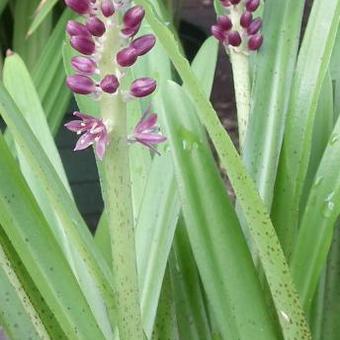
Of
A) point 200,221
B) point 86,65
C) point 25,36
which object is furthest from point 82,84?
point 25,36

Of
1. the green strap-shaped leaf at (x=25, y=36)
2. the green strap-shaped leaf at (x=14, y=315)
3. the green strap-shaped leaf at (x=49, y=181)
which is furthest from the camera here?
the green strap-shaped leaf at (x=25, y=36)

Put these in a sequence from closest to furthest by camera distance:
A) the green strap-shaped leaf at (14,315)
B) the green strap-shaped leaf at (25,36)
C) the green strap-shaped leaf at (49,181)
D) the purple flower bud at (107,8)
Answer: the purple flower bud at (107,8) → the green strap-shaped leaf at (49,181) → the green strap-shaped leaf at (14,315) → the green strap-shaped leaf at (25,36)

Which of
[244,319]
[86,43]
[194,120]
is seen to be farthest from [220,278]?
[86,43]

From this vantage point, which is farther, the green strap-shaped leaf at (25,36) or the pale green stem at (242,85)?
the green strap-shaped leaf at (25,36)

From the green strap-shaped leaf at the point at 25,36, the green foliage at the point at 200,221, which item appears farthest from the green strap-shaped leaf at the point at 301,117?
the green strap-shaped leaf at the point at 25,36

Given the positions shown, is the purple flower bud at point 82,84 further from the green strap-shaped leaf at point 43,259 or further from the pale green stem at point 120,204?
the green strap-shaped leaf at point 43,259

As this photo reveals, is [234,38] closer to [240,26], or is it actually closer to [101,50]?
[240,26]

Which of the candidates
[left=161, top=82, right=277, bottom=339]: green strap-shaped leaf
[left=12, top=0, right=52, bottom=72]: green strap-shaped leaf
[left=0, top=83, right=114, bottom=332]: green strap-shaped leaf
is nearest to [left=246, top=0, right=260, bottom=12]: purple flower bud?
[left=161, top=82, right=277, bottom=339]: green strap-shaped leaf
